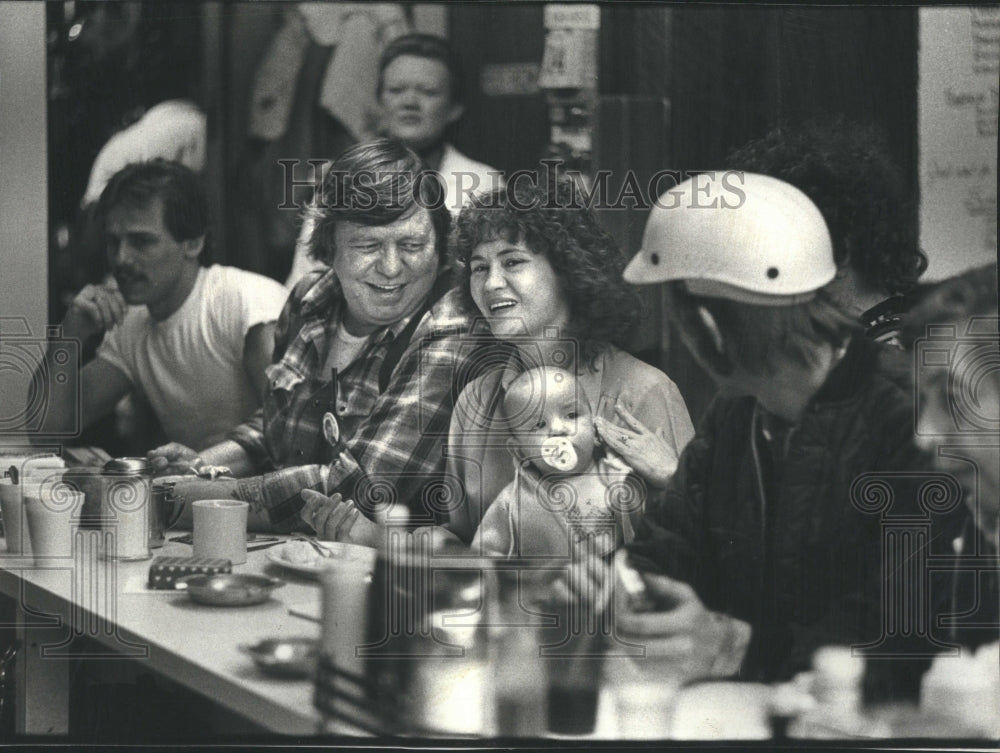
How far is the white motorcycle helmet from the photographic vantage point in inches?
147

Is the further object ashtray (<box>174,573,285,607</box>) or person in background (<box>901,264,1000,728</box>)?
person in background (<box>901,264,1000,728</box>)

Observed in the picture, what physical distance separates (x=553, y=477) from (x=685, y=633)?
0.58m

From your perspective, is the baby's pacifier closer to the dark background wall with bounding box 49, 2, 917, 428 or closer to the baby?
the baby

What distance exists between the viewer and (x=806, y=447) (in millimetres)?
3764

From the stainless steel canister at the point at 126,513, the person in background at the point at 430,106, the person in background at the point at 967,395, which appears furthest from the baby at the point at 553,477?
the stainless steel canister at the point at 126,513

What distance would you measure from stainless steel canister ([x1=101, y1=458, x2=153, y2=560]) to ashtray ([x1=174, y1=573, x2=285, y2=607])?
0.67 ft

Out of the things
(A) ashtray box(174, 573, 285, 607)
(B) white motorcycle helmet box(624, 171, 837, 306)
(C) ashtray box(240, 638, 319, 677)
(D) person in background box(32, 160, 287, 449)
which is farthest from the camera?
(D) person in background box(32, 160, 287, 449)

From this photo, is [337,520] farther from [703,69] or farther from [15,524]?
[703,69]

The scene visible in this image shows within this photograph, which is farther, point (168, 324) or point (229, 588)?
point (168, 324)

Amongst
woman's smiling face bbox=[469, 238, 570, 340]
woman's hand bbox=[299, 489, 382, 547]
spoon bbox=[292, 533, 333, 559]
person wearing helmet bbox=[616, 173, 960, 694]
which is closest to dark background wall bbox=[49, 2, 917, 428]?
person wearing helmet bbox=[616, 173, 960, 694]

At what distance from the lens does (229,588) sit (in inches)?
143

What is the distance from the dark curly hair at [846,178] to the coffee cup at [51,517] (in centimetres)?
212

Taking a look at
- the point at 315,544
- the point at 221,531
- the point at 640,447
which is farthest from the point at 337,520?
the point at 640,447

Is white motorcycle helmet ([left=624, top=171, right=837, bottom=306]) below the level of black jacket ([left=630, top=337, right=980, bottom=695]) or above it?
above
